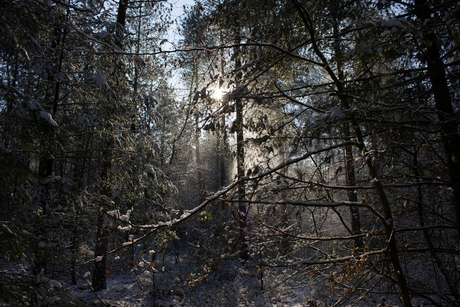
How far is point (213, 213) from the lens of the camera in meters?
2.74

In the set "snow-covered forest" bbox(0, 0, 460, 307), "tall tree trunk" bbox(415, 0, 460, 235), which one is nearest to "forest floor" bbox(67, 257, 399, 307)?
"snow-covered forest" bbox(0, 0, 460, 307)

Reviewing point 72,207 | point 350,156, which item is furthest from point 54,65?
point 350,156

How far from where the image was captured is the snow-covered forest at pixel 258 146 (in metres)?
2.62

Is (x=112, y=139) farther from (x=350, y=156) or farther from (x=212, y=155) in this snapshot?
(x=212, y=155)

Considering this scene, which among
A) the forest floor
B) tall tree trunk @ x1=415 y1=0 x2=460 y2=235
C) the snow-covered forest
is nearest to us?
the snow-covered forest

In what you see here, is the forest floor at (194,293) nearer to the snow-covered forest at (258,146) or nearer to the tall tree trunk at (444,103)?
the snow-covered forest at (258,146)

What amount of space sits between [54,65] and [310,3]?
17.8 ft

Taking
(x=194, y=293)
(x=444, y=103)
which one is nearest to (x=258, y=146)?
(x=444, y=103)

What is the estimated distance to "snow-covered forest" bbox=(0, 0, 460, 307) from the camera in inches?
103

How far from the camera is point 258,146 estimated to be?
12.3 feet

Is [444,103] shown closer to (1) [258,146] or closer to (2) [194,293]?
(1) [258,146]

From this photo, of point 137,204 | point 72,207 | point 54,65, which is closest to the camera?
point 72,207

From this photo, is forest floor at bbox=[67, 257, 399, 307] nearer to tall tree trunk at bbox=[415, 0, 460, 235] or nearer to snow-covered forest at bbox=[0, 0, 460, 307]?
snow-covered forest at bbox=[0, 0, 460, 307]

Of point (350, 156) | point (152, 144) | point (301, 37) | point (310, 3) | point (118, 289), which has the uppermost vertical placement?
point (310, 3)
